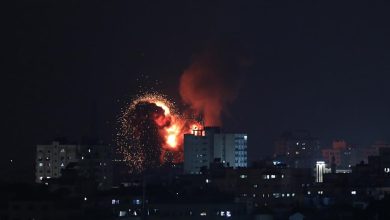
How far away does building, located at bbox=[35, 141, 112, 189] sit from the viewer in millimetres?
64188

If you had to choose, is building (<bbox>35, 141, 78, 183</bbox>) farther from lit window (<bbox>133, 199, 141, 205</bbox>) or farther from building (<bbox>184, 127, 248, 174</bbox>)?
lit window (<bbox>133, 199, 141, 205</bbox>)

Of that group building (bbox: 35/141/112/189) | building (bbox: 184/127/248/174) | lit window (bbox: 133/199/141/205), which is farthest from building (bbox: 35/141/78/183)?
lit window (bbox: 133/199/141/205)

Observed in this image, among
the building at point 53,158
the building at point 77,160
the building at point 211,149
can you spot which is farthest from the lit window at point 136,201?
the building at point 211,149

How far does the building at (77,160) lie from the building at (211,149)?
7.34m

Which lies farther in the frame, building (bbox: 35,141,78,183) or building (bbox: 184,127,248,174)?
building (bbox: 184,127,248,174)

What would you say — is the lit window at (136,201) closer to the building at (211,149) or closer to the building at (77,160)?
the building at (77,160)

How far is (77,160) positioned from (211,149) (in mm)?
9610

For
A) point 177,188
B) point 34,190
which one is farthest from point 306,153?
point 34,190

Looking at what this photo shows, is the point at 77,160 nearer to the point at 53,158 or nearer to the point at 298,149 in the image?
the point at 53,158

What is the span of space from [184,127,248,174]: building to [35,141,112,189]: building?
7341 millimetres

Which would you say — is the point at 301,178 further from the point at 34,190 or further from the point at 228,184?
the point at 34,190

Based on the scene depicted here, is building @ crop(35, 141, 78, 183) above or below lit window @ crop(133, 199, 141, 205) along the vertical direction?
above

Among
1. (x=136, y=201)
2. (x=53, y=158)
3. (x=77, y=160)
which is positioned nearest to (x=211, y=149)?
(x=53, y=158)

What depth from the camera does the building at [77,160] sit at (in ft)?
211
